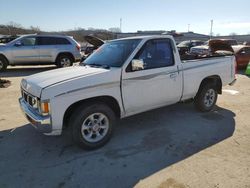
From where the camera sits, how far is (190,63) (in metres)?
5.44

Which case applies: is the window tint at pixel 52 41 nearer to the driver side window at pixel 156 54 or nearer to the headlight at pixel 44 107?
the driver side window at pixel 156 54

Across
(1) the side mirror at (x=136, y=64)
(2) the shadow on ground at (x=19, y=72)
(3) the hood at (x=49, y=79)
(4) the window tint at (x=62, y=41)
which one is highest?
(4) the window tint at (x=62, y=41)

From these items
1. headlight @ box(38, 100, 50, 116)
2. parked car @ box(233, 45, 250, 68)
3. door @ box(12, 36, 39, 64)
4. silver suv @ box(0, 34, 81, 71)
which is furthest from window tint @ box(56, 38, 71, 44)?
headlight @ box(38, 100, 50, 116)

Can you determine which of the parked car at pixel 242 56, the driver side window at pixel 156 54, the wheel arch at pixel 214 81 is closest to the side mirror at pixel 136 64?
the driver side window at pixel 156 54

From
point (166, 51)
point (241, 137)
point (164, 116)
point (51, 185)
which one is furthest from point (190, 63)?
point (51, 185)

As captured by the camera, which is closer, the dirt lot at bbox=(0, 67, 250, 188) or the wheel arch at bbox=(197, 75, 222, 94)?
the dirt lot at bbox=(0, 67, 250, 188)

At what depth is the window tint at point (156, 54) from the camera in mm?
4707

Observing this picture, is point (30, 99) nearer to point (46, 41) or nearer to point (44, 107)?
point (44, 107)

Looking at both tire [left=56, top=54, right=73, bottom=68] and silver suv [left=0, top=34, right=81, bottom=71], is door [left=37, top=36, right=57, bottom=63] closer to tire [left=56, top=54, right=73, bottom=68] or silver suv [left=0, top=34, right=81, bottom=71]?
silver suv [left=0, top=34, right=81, bottom=71]

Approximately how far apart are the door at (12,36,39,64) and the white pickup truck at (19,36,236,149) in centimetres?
916

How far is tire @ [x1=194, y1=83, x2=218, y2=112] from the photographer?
19.5 feet

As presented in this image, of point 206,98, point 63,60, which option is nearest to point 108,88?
point 206,98

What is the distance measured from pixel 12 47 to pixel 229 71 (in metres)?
11.0

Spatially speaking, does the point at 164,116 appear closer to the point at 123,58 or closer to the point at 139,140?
the point at 139,140
